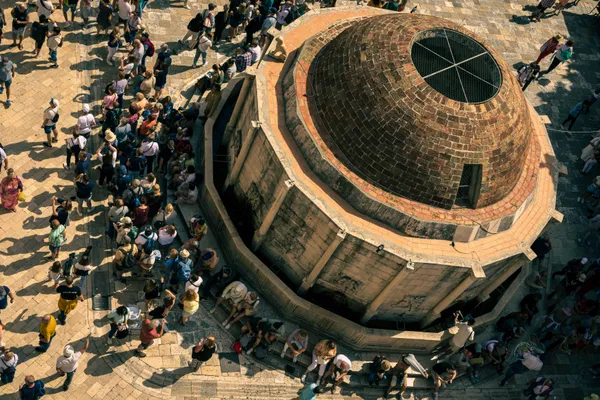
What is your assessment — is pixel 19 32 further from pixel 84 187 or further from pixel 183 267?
pixel 183 267

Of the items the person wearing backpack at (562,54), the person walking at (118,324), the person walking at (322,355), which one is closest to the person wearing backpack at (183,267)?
the person walking at (118,324)

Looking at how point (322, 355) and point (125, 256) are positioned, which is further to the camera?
point (322, 355)

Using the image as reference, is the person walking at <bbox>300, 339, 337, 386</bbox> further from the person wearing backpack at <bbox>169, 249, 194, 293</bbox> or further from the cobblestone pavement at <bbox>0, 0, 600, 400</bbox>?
the person wearing backpack at <bbox>169, 249, 194, 293</bbox>

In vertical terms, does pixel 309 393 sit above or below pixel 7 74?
below

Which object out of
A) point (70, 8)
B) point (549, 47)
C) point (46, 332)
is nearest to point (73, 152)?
point (46, 332)

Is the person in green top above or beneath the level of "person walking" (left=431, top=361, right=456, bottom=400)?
above

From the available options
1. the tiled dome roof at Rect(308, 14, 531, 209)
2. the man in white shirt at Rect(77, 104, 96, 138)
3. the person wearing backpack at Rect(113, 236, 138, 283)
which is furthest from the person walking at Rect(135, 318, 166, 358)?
the tiled dome roof at Rect(308, 14, 531, 209)
